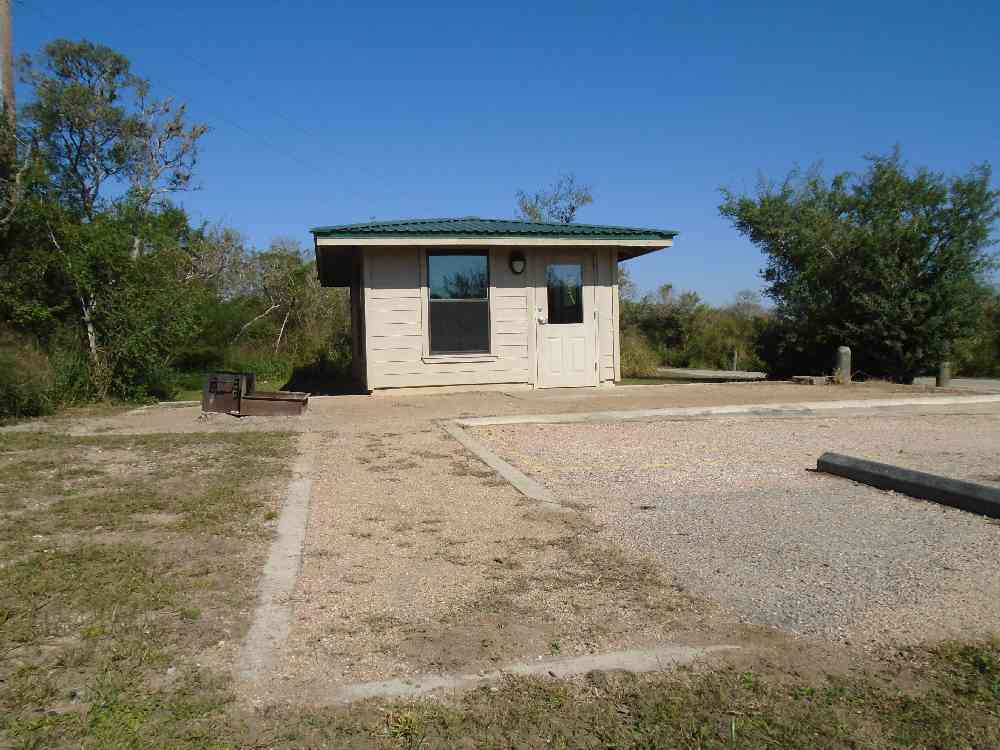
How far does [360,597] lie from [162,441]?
5.35m

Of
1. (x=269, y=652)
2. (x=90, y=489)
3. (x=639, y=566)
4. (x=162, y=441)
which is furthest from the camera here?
(x=162, y=441)

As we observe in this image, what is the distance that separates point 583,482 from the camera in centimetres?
601

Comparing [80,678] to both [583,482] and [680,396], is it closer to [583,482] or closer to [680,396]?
[583,482]

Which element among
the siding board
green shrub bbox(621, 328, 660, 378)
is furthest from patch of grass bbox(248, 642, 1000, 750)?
green shrub bbox(621, 328, 660, 378)

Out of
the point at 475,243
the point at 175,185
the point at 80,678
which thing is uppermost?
the point at 175,185

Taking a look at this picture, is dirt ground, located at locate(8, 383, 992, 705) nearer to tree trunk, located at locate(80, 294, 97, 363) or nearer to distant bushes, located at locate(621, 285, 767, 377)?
tree trunk, located at locate(80, 294, 97, 363)

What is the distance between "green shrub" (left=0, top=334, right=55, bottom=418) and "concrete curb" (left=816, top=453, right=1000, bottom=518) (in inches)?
369

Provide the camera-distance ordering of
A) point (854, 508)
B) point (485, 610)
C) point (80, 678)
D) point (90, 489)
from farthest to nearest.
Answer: point (90, 489) → point (854, 508) → point (485, 610) → point (80, 678)

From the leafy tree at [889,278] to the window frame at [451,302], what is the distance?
8.64 meters

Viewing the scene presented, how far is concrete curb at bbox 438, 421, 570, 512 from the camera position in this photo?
5.43m

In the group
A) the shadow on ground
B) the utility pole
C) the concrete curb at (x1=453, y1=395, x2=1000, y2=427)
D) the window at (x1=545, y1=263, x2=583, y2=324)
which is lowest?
the concrete curb at (x1=453, y1=395, x2=1000, y2=427)

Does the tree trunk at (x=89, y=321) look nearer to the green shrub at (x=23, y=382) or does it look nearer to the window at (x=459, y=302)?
the green shrub at (x=23, y=382)

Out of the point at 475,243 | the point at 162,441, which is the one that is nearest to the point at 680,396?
the point at 475,243

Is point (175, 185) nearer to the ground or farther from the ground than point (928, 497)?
farther from the ground
